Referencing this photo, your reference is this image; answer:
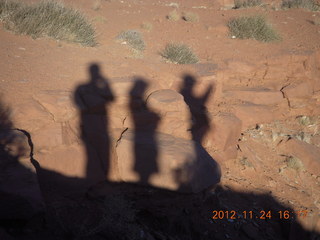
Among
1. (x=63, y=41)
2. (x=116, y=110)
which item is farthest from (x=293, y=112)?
(x=63, y=41)

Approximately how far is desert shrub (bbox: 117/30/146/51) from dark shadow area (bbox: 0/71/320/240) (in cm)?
251

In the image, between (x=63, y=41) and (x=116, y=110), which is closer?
(x=116, y=110)

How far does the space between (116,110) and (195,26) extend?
620cm

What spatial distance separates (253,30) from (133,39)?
4.38 m

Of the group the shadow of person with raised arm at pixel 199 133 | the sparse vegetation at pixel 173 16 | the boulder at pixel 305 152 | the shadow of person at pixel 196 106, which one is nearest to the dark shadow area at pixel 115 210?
the shadow of person with raised arm at pixel 199 133

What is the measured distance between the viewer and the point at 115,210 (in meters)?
3.96

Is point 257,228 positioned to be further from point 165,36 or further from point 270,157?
point 165,36

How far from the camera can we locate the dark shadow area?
3330 mm

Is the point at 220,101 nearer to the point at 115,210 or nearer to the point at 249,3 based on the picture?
the point at 115,210

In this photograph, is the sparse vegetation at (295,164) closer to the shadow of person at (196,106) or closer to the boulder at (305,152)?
the boulder at (305,152)

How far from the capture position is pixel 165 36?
9.38 metres

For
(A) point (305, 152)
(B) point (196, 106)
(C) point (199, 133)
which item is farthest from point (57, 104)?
(A) point (305, 152)
